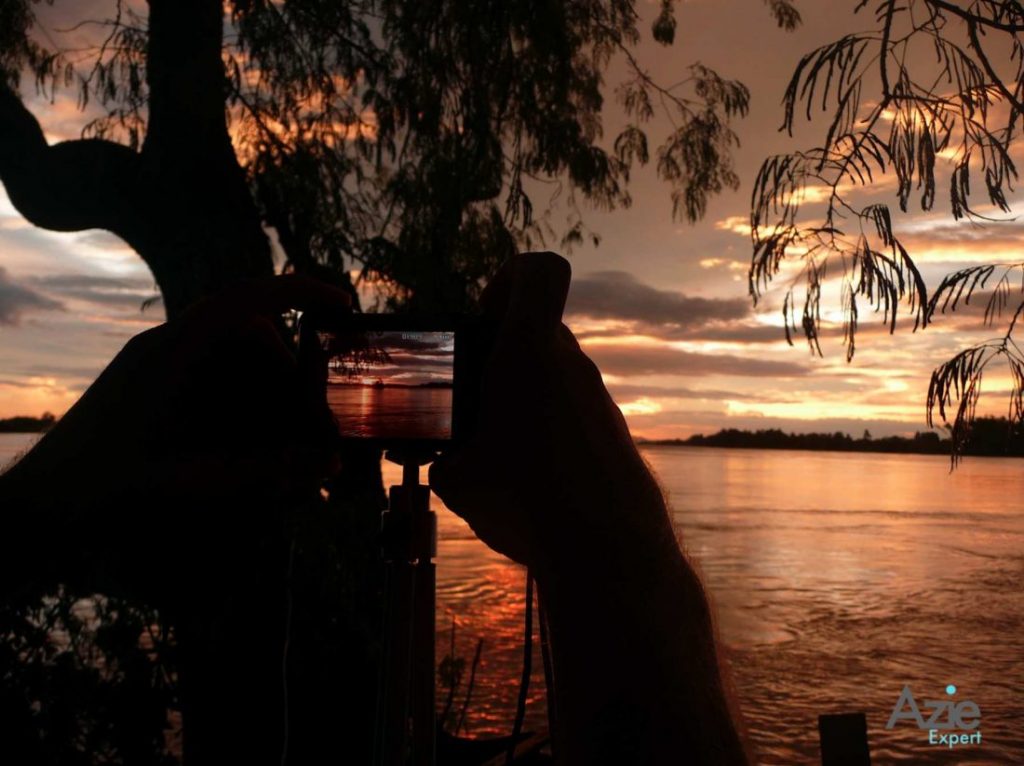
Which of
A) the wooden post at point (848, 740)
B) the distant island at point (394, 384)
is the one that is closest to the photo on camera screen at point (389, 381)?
the distant island at point (394, 384)

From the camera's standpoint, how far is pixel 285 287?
0.67 meters

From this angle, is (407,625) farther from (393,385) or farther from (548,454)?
(548,454)

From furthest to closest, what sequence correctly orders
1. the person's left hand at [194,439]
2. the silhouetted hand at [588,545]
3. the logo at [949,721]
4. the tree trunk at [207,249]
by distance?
the logo at [949,721] → the tree trunk at [207,249] → the person's left hand at [194,439] → the silhouetted hand at [588,545]

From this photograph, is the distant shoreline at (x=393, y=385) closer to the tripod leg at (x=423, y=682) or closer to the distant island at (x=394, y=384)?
the distant island at (x=394, y=384)

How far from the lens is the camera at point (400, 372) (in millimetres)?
700

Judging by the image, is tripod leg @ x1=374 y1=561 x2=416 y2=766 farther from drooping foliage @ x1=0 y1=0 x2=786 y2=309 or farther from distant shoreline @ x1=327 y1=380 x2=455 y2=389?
drooping foliage @ x1=0 y1=0 x2=786 y2=309

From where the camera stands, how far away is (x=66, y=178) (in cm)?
325

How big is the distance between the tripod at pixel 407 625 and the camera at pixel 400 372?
0.03 m

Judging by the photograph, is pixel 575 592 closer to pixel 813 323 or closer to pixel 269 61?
pixel 813 323

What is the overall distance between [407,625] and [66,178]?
10.3 ft

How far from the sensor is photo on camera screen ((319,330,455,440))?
2.36 ft

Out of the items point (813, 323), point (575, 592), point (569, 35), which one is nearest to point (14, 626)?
point (813, 323)

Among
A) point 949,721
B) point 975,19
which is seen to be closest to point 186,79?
point 975,19

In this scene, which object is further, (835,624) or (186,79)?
(835,624)
